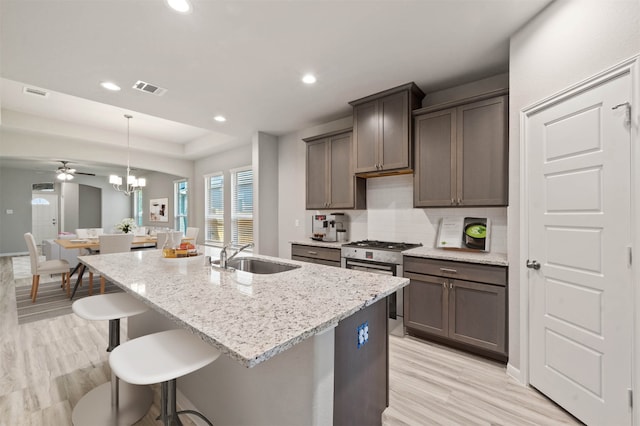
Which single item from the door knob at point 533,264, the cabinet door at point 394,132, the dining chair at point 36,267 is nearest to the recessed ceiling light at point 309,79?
the cabinet door at point 394,132

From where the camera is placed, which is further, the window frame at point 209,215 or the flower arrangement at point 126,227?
the window frame at point 209,215

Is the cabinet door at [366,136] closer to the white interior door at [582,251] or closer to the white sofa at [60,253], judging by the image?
the white interior door at [582,251]

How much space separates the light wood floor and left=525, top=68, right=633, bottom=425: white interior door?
27cm

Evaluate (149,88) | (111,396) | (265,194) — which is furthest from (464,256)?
(149,88)

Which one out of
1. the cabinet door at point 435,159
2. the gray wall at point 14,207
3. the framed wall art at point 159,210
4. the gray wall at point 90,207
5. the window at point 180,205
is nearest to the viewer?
the cabinet door at point 435,159

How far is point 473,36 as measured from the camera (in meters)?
2.17

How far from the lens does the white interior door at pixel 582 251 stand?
147 centimetres

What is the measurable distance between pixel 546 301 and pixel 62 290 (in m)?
6.46

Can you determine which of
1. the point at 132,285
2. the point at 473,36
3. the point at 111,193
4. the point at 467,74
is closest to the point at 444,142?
the point at 467,74

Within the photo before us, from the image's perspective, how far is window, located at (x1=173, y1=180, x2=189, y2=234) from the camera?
7.63 m

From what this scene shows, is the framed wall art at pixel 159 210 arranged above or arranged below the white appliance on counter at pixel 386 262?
above

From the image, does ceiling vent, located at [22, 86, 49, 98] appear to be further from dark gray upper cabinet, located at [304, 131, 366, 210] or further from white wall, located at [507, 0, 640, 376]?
white wall, located at [507, 0, 640, 376]

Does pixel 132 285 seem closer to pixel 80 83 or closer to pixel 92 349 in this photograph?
pixel 92 349

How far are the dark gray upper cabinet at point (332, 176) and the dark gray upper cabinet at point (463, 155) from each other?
86 cm
